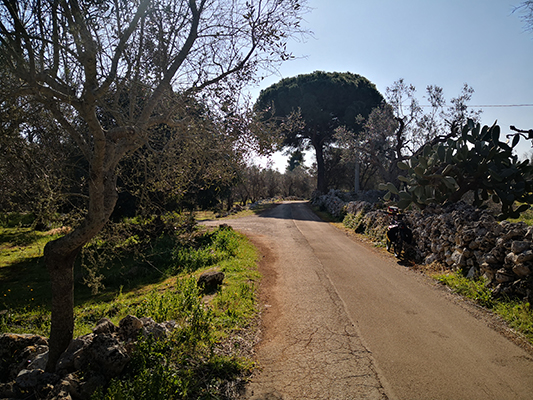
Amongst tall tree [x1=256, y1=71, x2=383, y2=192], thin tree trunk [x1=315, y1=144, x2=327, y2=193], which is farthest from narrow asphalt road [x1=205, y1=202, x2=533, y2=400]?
thin tree trunk [x1=315, y1=144, x2=327, y2=193]

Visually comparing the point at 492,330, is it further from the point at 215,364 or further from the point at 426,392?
the point at 215,364

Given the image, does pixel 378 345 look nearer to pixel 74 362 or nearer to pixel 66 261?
pixel 74 362

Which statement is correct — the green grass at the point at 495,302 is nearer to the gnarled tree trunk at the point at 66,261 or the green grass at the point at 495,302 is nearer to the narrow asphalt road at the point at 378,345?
the narrow asphalt road at the point at 378,345

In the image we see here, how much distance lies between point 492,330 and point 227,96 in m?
5.85

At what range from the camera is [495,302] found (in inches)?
270

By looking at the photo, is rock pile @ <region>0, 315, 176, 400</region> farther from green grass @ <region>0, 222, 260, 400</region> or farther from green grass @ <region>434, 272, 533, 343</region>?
green grass @ <region>434, 272, 533, 343</region>

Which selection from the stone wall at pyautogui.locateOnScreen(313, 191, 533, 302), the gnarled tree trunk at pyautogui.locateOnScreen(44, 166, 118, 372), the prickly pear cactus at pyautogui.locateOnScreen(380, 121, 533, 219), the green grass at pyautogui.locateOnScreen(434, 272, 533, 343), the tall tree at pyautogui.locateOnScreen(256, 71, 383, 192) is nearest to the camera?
the gnarled tree trunk at pyautogui.locateOnScreen(44, 166, 118, 372)

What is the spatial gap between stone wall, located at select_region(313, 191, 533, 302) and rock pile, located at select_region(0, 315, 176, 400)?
20.7 ft

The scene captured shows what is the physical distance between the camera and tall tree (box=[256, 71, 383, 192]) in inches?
1510

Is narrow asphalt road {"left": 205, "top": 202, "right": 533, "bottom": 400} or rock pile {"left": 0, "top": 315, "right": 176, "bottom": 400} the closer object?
rock pile {"left": 0, "top": 315, "right": 176, "bottom": 400}

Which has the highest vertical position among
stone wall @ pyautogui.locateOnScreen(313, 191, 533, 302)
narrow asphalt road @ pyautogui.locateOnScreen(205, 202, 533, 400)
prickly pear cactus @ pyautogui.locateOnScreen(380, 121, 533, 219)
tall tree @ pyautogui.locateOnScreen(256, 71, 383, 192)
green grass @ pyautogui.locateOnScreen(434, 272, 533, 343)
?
tall tree @ pyautogui.locateOnScreen(256, 71, 383, 192)

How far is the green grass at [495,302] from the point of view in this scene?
584 centimetres

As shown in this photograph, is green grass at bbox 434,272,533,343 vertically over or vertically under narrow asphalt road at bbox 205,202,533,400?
over

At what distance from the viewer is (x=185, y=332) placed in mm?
5457
